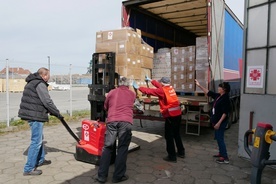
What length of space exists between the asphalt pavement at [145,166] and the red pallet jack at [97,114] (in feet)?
0.71

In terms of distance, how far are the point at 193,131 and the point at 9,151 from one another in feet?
13.8

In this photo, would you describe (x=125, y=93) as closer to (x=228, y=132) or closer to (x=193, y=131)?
(x=193, y=131)

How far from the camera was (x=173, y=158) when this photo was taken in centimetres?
467

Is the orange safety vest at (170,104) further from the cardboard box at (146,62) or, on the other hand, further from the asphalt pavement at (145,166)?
the cardboard box at (146,62)

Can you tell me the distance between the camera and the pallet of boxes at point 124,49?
5340mm

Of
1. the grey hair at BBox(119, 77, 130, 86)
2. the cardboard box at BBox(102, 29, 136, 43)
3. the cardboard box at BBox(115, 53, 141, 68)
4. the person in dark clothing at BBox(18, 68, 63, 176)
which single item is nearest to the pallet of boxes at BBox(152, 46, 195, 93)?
the cardboard box at BBox(115, 53, 141, 68)

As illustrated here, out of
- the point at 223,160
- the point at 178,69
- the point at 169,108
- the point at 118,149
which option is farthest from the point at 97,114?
the point at 178,69

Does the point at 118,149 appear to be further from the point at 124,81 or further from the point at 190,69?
the point at 190,69

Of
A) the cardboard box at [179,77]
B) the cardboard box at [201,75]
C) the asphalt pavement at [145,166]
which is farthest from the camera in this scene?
the cardboard box at [179,77]

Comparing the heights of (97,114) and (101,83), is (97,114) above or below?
below

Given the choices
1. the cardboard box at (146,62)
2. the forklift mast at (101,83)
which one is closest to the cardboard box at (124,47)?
the forklift mast at (101,83)

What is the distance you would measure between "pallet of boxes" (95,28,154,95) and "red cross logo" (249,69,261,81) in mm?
2388

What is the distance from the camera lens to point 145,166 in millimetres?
4430

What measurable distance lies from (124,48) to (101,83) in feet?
3.14
